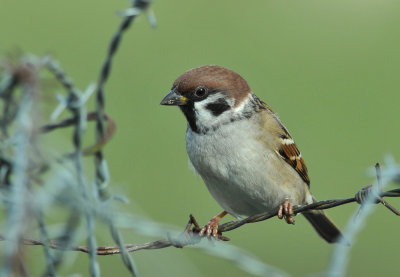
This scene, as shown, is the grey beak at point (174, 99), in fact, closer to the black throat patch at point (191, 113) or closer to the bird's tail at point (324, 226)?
the black throat patch at point (191, 113)

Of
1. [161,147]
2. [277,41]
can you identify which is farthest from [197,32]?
[161,147]

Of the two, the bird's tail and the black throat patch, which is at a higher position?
the black throat patch

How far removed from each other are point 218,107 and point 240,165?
25 centimetres

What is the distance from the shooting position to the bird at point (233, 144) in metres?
2.95

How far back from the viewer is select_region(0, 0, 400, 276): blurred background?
4977 millimetres

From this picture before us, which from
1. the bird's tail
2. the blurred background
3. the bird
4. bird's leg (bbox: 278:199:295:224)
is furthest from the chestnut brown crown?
the blurred background

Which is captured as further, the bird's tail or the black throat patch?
the bird's tail

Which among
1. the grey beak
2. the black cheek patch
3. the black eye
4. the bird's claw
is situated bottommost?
the bird's claw

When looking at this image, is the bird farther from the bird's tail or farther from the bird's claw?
the bird's tail

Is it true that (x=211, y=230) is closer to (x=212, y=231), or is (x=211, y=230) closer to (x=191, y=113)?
(x=212, y=231)

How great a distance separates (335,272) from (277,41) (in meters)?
6.79

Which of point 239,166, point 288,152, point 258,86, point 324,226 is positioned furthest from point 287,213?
point 258,86

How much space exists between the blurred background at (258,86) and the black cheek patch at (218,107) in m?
0.86

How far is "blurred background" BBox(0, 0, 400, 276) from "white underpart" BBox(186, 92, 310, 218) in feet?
2.12
